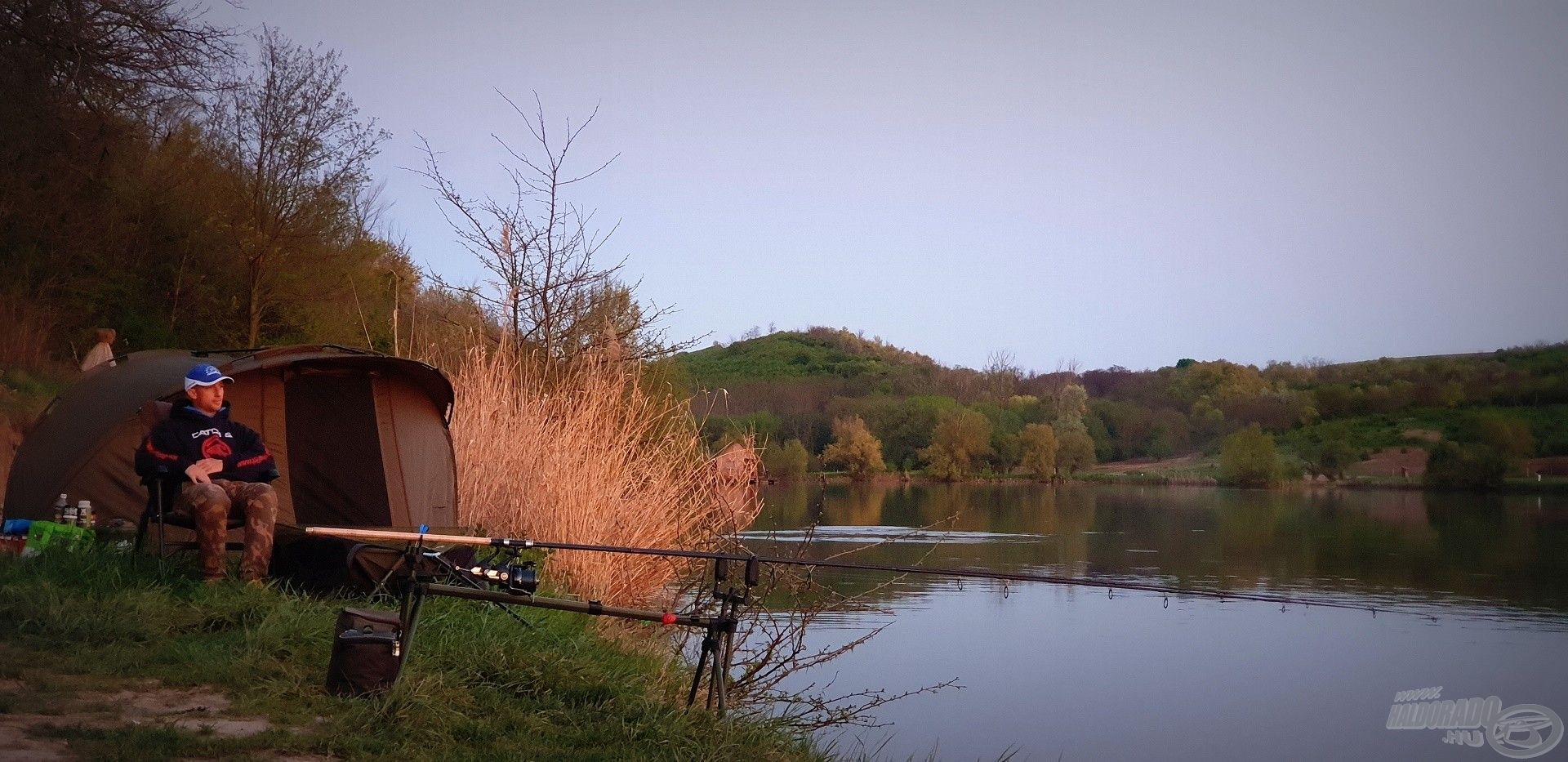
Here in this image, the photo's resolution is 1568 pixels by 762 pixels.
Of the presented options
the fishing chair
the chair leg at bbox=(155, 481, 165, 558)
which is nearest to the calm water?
the fishing chair

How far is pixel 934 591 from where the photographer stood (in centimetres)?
2028

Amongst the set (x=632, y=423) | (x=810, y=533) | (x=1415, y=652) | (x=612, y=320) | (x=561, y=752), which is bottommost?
(x=1415, y=652)

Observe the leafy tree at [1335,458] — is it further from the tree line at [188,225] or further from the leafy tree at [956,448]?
the tree line at [188,225]

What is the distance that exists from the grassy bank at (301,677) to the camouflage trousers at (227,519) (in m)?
0.15

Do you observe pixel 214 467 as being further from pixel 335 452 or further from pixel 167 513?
pixel 335 452

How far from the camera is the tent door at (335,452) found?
988cm

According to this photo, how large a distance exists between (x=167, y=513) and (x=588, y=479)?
3692 millimetres

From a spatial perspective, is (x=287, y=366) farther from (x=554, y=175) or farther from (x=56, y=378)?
(x=56, y=378)

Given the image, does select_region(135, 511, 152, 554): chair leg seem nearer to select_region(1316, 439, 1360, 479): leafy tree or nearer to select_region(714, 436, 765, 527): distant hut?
select_region(714, 436, 765, 527): distant hut

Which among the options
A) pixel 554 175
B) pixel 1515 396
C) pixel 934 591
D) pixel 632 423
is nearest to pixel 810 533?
pixel 632 423

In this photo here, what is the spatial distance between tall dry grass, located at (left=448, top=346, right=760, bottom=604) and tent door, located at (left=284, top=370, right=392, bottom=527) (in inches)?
39.4

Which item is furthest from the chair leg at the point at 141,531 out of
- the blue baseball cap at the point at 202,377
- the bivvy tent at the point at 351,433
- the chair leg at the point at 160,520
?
the bivvy tent at the point at 351,433

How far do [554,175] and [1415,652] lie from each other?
12.7 meters

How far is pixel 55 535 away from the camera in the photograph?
742 cm
